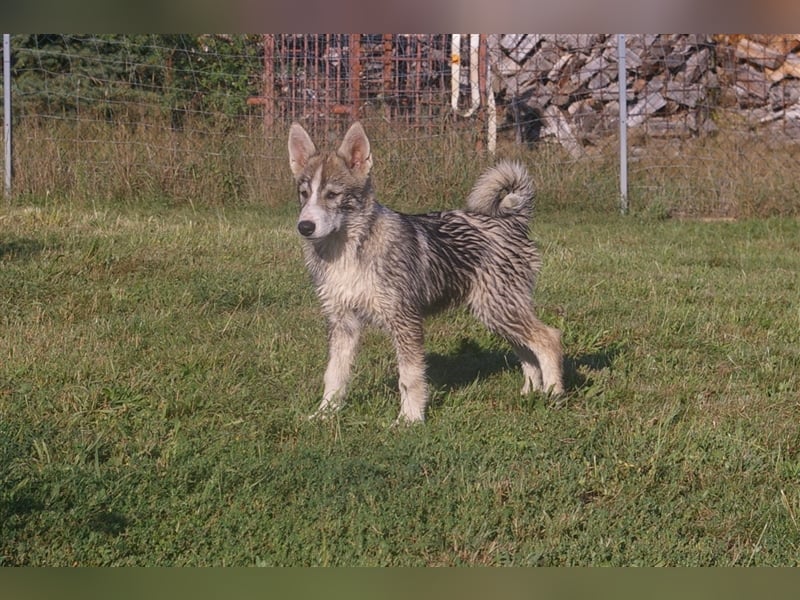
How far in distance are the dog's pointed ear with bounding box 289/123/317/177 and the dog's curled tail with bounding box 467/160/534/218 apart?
128cm

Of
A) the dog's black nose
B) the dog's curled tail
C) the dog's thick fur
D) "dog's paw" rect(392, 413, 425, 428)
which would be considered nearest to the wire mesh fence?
the dog's curled tail

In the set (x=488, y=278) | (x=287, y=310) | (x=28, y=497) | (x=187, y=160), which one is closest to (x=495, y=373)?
(x=488, y=278)

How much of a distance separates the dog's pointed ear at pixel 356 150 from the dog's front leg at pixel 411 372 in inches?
35.2

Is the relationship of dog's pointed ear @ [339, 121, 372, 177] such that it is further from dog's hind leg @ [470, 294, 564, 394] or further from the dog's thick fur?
dog's hind leg @ [470, 294, 564, 394]

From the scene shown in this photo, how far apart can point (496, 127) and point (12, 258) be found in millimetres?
7649

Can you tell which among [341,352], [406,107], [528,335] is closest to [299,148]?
[341,352]

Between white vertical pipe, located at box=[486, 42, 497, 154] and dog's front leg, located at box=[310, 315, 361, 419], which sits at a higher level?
white vertical pipe, located at box=[486, 42, 497, 154]

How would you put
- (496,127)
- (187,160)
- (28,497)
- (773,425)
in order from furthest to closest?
(496,127), (187,160), (773,425), (28,497)

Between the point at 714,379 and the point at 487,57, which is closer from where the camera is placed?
the point at 714,379

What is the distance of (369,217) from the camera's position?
5.82m

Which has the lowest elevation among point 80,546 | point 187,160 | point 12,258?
point 80,546

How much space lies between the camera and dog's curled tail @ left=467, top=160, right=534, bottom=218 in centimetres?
655

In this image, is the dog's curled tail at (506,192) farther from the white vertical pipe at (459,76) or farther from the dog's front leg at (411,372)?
the white vertical pipe at (459,76)

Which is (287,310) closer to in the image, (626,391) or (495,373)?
(495,373)
